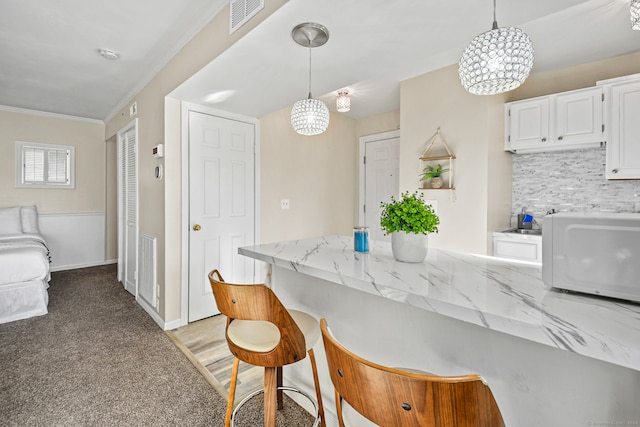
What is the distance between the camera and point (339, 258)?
4.83 feet

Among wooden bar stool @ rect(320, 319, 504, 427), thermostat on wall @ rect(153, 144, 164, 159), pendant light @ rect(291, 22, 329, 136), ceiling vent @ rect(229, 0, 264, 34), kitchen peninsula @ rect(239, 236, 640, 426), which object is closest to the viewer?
wooden bar stool @ rect(320, 319, 504, 427)

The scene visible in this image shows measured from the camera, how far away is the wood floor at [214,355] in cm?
199

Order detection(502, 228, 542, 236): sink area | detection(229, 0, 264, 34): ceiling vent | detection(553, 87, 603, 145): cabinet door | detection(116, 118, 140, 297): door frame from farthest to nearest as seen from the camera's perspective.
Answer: detection(116, 118, 140, 297): door frame < detection(502, 228, 542, 236): sink area < detection(553, 87, 603, 145): cabinet door < detection(229, 0, 264, 34): ceiling vent

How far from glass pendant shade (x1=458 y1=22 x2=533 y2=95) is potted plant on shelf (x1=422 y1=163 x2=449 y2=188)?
5.51 feet

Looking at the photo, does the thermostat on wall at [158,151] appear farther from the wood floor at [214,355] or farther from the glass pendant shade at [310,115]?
the wood floor at [214,355]

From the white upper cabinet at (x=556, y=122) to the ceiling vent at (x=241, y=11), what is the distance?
2.49 m

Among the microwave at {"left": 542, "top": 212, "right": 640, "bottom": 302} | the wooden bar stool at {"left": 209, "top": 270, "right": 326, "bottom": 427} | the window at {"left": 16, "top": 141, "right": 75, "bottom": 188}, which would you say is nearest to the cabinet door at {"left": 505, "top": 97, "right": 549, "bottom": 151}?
the microwave at {"left": 542, "top": 212, "right": 640, "bottom": 302}

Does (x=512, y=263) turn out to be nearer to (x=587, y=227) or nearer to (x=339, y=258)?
(x=587, y=227)

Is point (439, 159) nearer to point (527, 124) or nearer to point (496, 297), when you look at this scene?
point (527, 124)

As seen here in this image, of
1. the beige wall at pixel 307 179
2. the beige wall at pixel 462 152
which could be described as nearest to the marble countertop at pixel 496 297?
the beige wall at pixel 462 152

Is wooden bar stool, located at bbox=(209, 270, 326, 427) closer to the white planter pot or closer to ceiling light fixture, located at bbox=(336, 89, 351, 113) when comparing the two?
the white planter pot

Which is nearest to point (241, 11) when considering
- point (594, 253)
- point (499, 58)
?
point (499, 58)

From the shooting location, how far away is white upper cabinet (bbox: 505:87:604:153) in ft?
8.30

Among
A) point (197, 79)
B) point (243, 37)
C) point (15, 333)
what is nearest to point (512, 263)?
point (243, 37)
